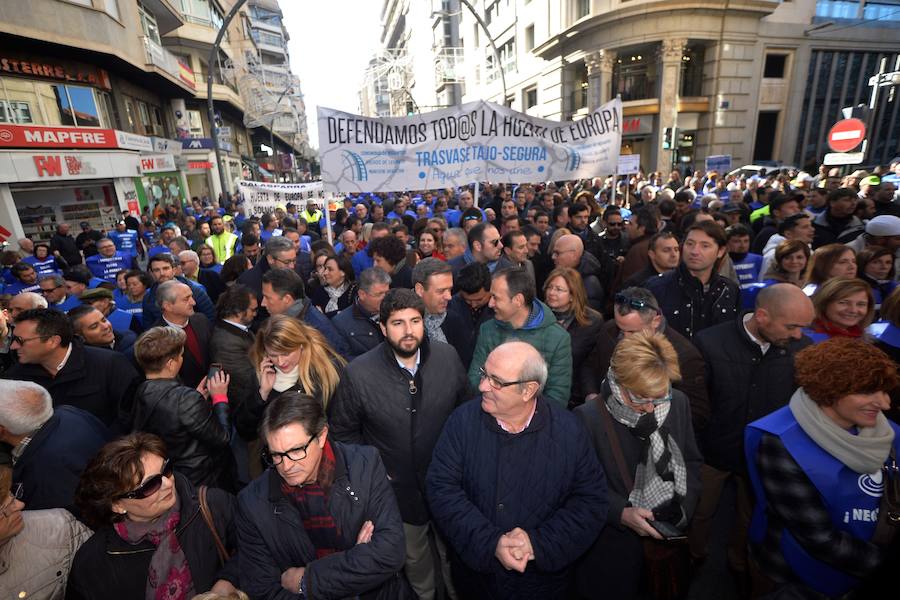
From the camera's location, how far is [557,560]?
202cm

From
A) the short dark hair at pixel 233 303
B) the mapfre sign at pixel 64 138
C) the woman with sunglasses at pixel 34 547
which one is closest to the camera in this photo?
the woman with sunglasses at pixel 34 547

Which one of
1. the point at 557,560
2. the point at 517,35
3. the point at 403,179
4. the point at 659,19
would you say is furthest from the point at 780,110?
the point at 557,560

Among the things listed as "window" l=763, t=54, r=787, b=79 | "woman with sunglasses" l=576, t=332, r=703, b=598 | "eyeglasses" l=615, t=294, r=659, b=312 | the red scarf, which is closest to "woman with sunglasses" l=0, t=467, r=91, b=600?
"woman with sunglasses" l=576, t=332, r=703, b=598

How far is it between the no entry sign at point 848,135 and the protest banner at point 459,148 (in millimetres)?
7171

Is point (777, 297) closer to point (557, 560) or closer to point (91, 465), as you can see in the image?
point (557, 560)

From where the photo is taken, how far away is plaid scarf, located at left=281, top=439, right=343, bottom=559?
75.6 inches

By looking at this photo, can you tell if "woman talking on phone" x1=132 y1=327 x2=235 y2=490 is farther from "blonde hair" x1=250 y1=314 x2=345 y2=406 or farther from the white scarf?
the white scarf

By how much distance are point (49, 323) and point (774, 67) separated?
112ft

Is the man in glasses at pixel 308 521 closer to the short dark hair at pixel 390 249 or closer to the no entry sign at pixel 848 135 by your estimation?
the short dark hair at pixel 390 249

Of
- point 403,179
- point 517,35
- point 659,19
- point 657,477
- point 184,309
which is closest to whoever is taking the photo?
point 657,477

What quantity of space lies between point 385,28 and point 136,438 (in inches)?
4466

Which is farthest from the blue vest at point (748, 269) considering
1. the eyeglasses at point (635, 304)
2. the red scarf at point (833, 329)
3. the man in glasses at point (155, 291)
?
the man in glasses at point (155, 291)

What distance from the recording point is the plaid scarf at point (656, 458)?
220 cm

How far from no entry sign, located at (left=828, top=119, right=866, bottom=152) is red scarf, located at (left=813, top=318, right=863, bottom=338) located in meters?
10.5
